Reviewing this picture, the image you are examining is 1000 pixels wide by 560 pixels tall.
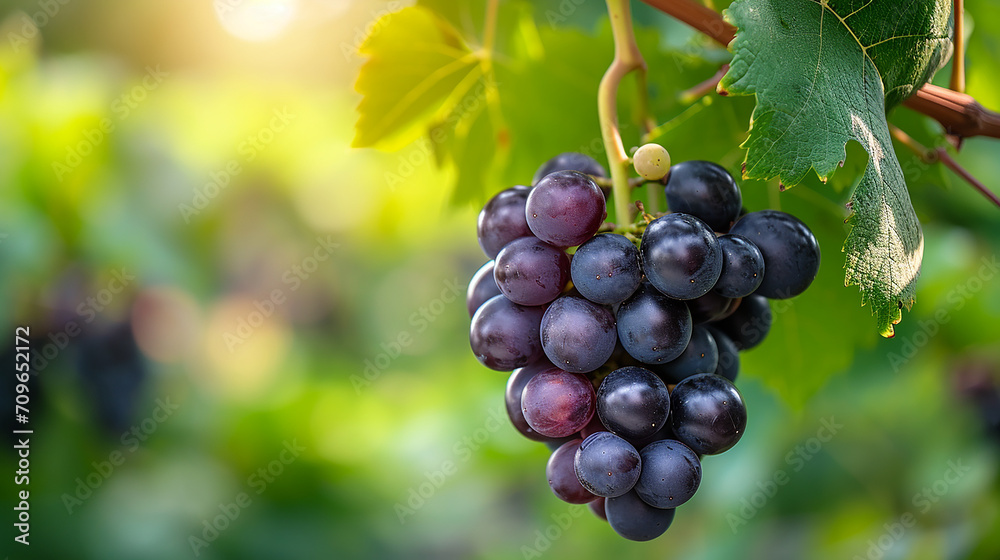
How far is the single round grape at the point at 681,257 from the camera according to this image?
569mm

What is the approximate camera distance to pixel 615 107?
0.74 metres

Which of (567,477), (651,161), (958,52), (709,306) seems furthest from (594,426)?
(958,52)

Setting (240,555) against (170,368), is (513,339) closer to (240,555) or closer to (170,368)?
(170,368)

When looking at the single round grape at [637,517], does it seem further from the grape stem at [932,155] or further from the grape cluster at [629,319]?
the grape stem at [932,155]

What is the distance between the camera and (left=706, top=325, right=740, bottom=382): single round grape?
28.2 inches

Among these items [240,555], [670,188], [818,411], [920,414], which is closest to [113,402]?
[240,555]

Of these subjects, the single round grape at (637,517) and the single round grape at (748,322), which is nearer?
the single round grape at (637,517)

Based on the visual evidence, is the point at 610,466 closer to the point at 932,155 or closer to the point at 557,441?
the point at 557,441

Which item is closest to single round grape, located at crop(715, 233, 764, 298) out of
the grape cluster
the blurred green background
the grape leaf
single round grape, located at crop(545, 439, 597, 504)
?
the grape cluster

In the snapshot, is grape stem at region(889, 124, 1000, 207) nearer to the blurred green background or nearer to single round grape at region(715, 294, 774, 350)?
the blurred green background

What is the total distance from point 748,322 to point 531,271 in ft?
0.92

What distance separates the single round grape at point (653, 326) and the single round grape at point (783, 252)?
0.11 metres

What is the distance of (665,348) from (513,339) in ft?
0.49

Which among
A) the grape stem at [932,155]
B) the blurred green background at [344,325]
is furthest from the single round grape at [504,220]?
the grape stem at [932,155]
